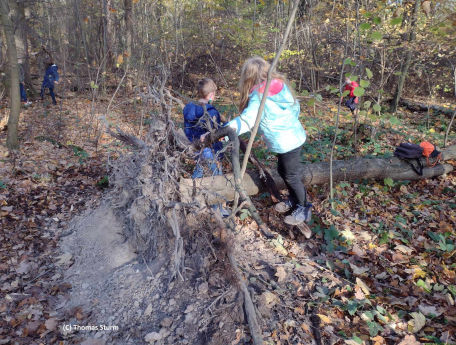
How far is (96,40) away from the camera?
45.8 ft

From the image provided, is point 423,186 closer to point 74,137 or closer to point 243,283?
point 243,283

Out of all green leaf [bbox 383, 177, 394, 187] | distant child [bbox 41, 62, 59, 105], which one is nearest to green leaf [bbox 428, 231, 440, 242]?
green leaf [bbox 383, 177, 394, 187]

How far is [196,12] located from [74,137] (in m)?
7.56

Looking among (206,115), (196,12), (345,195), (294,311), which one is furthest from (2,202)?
(196,12)

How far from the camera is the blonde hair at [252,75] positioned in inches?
113

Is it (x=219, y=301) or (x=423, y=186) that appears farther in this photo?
(x=423, y=186)

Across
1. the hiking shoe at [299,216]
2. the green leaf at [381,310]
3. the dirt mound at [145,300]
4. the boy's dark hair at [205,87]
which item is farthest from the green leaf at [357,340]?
the boy's dark hair at [205,87]

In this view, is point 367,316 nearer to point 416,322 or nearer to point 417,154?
point 416,322

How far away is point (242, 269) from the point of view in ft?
9.05

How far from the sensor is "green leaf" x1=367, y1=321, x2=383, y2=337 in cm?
225

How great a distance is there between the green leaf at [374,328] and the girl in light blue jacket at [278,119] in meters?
1.31

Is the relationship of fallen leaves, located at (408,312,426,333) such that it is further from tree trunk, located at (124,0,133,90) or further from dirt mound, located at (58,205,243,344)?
tree trunk, located at (124,0,133,90)

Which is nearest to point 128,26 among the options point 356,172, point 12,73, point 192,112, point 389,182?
point 12,73

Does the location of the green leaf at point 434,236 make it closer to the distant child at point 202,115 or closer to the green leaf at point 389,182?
the green leaf at point 389,182
